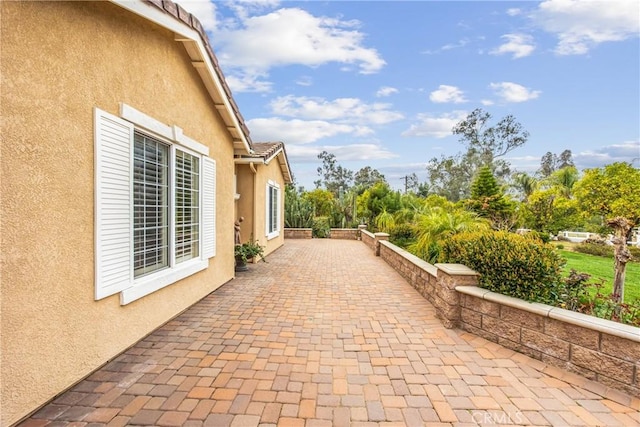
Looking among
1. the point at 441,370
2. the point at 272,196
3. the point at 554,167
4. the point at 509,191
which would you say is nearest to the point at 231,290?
the point at 441,370

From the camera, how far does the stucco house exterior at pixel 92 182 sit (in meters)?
2.84

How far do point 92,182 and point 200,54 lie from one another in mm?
3490

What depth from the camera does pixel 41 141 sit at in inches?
120

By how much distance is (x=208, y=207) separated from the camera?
279 inches

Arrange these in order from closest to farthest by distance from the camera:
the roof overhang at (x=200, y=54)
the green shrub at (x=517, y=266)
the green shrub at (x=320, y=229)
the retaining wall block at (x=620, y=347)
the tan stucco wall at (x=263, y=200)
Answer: the retaining wall block at (x=620, y=347), the roof overhang at (x=200, y=54), the green shrub at (x=517, y=266), the tan stucco wall at (x=263, y=200), the green shrub at (x=320, y=229)

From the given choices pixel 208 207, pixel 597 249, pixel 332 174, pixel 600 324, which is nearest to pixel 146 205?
pixel 208 207

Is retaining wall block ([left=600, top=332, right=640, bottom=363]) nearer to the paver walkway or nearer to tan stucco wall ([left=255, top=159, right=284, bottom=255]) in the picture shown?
the paver walkway

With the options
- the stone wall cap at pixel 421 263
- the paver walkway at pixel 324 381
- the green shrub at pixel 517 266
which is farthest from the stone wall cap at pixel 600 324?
the stone wall cap at pixel 421 263

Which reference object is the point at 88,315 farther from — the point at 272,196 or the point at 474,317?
the point at 272,196

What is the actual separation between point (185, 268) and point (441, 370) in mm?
4619

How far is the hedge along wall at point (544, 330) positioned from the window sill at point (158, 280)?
4.71 m

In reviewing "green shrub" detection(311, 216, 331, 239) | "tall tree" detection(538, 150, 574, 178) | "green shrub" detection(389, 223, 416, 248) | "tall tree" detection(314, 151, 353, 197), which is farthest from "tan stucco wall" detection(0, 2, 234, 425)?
"tall tree" detection(538, 150, 574, 178)

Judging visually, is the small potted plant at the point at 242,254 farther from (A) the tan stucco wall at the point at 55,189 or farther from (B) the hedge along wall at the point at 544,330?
(B) the hedge along wall at the point at 544,330

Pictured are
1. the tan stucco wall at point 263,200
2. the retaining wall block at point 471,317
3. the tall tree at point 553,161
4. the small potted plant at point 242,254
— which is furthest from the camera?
the tall tree at point 553,161
